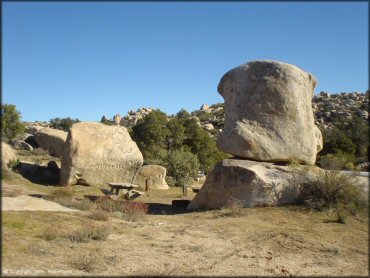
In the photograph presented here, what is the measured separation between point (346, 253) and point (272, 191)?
160 inches

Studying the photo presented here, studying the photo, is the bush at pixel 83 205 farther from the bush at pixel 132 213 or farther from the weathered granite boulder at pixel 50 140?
the weathered granite boulder at pixel 50 140

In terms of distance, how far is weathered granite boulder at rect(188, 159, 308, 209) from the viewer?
1098 cm

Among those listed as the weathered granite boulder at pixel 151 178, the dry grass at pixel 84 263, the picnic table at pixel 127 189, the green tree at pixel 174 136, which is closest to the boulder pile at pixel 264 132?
the picnic table at pixel 127 189

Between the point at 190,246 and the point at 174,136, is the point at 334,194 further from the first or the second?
the point at 174,136

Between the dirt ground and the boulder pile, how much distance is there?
1312 mm

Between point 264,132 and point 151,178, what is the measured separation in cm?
865

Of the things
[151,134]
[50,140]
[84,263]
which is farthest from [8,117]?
[151,134]

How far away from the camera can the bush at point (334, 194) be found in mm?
10316

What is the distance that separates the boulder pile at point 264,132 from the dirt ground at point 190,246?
1312 mm

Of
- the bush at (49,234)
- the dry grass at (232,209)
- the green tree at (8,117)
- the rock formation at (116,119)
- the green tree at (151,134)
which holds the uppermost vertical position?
the rock formation at (116,119)

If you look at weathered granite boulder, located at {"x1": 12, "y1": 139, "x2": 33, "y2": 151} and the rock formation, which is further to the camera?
the rock formation

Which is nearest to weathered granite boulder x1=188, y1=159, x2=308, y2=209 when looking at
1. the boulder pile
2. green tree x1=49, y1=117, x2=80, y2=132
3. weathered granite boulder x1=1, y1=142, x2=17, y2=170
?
the boulder pile

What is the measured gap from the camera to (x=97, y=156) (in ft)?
55.5

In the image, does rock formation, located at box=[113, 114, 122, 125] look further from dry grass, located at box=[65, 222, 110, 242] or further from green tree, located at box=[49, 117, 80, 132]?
dry grass, located at box=[65, 222, 110, 242]
